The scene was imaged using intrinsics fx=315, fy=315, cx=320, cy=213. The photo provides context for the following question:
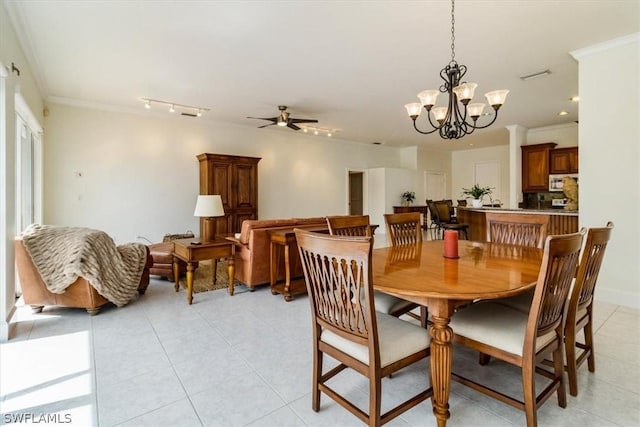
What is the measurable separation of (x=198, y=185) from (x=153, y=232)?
1211mm

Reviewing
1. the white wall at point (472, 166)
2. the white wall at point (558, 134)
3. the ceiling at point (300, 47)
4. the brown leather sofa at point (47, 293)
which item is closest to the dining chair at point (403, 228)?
the ceiling at point (300, 47)

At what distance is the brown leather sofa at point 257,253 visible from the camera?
3623mm

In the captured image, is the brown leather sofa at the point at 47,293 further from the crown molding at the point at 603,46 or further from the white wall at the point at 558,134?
the white wall at the point at 558,134

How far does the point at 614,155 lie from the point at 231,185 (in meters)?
5.58

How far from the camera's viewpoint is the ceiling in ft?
8.70

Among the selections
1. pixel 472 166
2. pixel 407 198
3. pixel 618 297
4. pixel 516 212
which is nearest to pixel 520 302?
pixel 618 297

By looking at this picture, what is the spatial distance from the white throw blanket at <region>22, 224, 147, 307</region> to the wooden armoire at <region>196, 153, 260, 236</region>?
8.82 feet

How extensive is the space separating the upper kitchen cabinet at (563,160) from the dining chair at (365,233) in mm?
5956

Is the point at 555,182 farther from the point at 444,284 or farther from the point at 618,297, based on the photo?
the point at 444,284

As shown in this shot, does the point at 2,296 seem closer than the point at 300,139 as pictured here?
Yes

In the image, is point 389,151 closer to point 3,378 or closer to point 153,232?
point 153,232

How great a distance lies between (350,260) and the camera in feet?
4.40

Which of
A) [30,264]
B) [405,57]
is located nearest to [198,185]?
[30,264]

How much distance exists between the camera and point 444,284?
1484 millimetres
